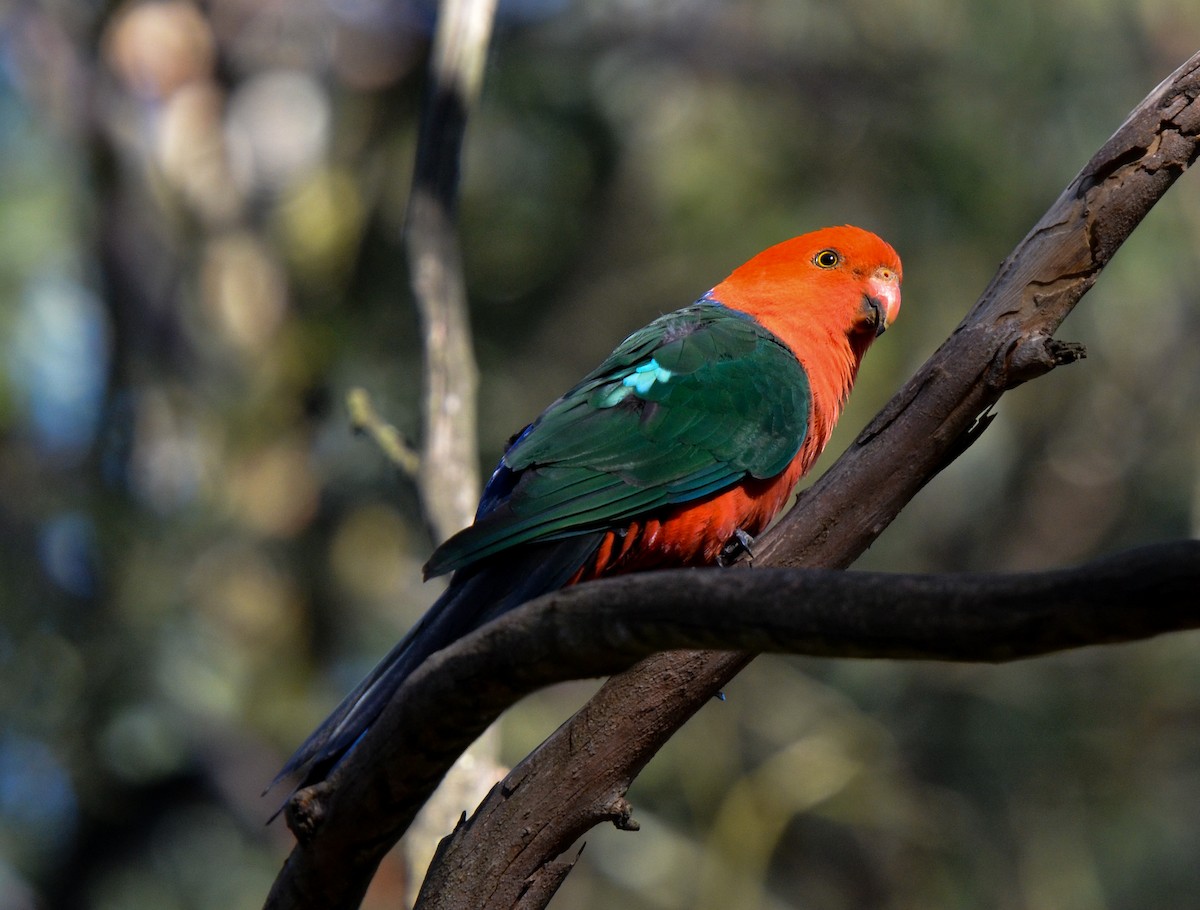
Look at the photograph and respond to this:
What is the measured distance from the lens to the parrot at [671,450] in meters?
2.72

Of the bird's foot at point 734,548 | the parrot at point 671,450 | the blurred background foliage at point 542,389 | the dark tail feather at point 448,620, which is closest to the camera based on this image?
the dark tail feather at point 448,620

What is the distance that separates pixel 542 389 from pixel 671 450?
17.6 feet

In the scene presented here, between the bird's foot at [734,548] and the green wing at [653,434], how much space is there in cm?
17

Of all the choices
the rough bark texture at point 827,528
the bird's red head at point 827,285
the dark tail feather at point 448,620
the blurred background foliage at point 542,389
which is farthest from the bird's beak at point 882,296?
the blurred background foliage at point 542,389

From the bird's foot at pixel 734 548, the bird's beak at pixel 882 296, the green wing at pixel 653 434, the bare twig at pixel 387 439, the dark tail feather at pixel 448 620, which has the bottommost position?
the dark tail feather at pixel 448 620

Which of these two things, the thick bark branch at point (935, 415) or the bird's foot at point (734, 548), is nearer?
the thick bark branch at point (935, 415)

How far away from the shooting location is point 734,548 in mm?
3332

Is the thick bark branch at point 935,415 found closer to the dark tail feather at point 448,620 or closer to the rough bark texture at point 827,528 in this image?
the rough bark texture at point 827,528

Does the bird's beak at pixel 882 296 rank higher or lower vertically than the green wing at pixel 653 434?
higher

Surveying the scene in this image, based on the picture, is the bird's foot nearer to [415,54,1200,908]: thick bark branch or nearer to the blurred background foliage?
[415,54,1200,908]: thick bark branch

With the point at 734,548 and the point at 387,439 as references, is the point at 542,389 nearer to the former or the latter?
the point at 387,439

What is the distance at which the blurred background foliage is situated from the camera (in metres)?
7.67

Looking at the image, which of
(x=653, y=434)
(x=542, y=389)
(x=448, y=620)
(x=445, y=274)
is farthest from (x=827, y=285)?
(x=542, y=389)

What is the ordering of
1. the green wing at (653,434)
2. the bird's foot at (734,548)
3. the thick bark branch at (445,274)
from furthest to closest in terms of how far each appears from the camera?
A: the thick bark branch at (445,274), the bird's foot at (734,548), the green wing at (653,434)
